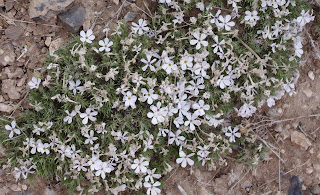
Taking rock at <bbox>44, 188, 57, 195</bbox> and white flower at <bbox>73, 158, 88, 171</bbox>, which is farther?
rock at <bbox>44, 188, 57, 195</bbox>

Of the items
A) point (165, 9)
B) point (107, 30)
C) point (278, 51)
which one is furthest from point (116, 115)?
point (278, 51)

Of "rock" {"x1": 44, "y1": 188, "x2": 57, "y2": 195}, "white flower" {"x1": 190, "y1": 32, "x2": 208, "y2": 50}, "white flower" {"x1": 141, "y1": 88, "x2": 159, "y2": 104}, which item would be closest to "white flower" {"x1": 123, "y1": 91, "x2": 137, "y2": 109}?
"white flower" {"x1": 141, "y1": 88, "x2": 159, "y2": 104}

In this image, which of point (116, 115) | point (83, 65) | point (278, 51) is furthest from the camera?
point (278, 51)

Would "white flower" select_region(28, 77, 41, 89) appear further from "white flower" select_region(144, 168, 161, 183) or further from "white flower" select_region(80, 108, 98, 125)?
"white flower" select_region(144, 168, 161, 183)

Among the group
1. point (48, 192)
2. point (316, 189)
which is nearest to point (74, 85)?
point (48, 192)

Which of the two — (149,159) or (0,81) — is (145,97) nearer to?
(149,159)

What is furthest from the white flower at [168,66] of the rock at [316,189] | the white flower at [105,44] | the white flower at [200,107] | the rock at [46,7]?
the rock at [316,189]

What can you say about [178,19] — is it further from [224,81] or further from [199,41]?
[224,81]
